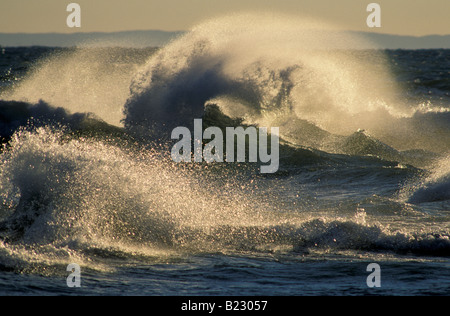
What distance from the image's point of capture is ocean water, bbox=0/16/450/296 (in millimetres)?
6176

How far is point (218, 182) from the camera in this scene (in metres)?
11.9

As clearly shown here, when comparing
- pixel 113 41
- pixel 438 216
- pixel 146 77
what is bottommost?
pixel 438 216

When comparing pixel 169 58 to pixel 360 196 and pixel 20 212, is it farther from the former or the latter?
pixel 20 212

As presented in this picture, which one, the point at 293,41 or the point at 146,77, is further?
Result: the point at 293,41

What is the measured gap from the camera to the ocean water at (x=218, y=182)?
243 inches

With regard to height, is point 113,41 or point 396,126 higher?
point 113,41

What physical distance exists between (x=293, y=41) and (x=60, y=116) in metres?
9.82

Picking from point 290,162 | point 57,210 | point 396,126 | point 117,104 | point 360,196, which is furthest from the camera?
point 396,126

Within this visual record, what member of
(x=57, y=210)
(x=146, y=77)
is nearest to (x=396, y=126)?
(x=146, y=77)

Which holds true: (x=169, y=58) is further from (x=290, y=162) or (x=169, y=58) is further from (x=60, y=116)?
(x=290, y=162)

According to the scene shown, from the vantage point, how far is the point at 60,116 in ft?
48.6

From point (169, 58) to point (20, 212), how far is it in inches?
406

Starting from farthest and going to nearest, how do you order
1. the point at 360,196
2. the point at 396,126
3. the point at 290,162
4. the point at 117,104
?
the point at 396,126, the point at 117,104, the point at 290,162, the point at 360,196
